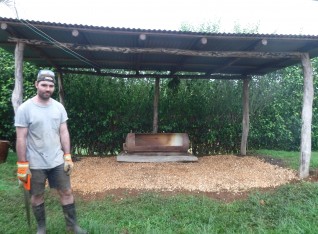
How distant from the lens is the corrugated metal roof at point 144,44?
17.8ft

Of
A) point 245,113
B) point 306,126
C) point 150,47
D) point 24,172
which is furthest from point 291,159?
point 24,172

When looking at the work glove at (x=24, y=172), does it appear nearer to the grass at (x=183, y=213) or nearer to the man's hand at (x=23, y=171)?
the man's hand at (x=23, y=171)

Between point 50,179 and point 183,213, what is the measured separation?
1.93 meters

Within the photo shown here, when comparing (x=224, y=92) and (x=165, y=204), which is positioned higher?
(x=224, y=92)

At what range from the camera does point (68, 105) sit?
9555mm

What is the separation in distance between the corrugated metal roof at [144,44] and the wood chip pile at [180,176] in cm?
255

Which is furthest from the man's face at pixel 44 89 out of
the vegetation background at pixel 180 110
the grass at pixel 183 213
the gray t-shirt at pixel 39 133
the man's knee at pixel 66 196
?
the vegetation background at pixel 180 110

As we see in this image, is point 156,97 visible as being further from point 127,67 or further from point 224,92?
point 224,92

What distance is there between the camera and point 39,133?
350 centimetres

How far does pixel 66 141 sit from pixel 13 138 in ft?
22.3

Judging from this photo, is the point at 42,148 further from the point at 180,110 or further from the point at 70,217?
the point at 180,110

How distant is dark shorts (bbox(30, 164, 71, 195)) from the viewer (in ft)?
11.6

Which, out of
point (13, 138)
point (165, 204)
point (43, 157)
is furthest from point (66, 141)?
point (13, 138)

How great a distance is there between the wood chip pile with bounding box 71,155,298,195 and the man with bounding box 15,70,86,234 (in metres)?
1.84
